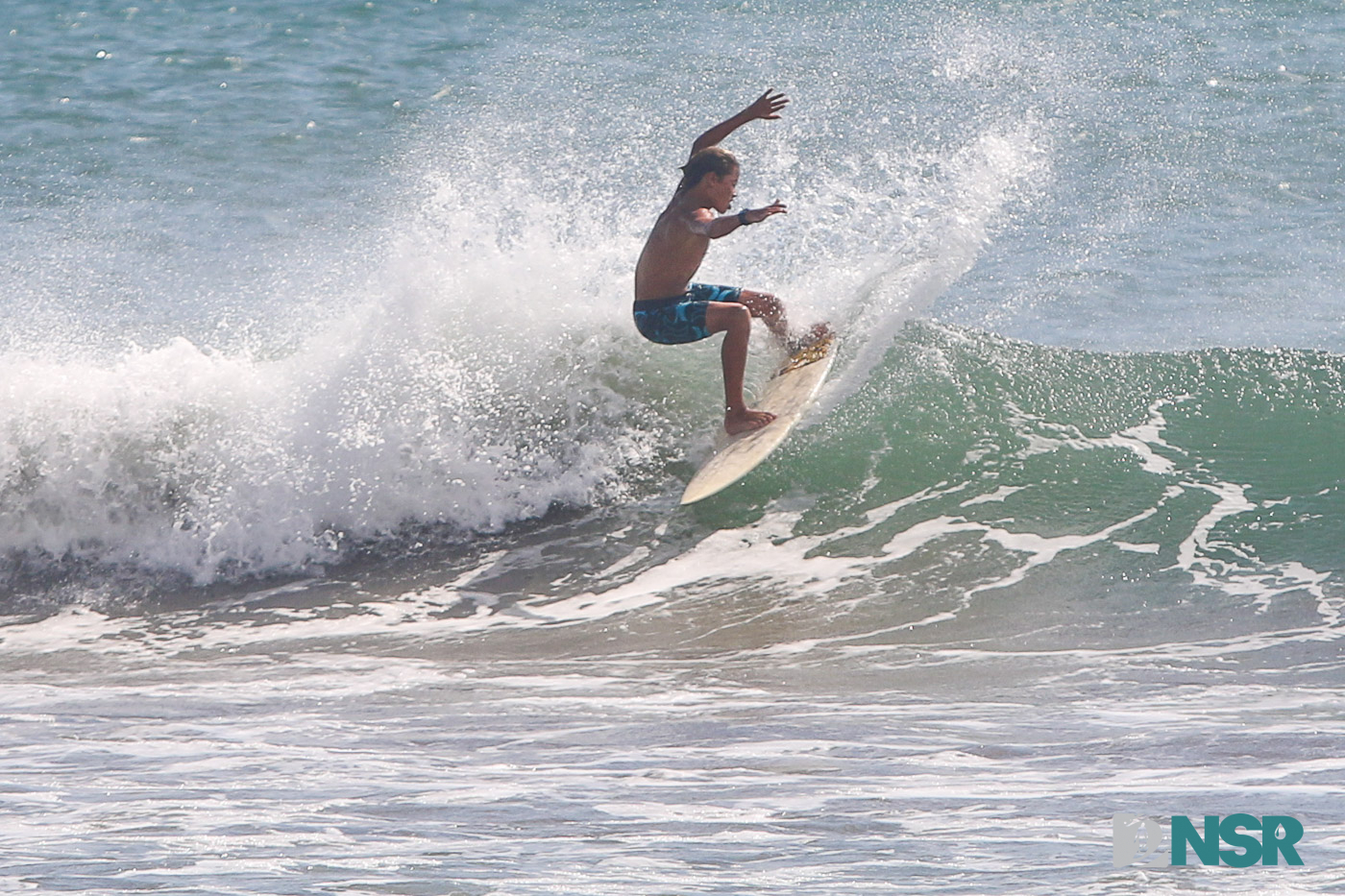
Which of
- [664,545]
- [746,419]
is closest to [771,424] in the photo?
A: [746,419]

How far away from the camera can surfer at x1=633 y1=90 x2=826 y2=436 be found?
22.2ft

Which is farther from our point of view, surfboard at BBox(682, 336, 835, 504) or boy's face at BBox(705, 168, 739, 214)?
surfboard at BBox(682, 336, 835, 504)

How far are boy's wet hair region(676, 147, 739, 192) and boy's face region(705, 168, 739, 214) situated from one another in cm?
2

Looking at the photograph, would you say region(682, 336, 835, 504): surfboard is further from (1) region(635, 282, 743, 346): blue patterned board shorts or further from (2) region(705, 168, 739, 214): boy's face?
(2) region(705, 168, 739, 214): boy's face

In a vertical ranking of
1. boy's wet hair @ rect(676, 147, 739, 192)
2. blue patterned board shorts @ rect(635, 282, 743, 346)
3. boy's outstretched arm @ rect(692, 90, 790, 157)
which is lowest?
Result: blue patterned board shorts @ rect(635, 282, 743, 346)

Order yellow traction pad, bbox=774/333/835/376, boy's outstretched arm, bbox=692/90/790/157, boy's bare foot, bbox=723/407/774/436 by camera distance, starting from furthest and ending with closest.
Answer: yellow traction pad, bbox=774/333/835/376 < boy's bare foot, bbox=723/407/774/436 < boy's outstretched arm, bbox=692/90/790/157

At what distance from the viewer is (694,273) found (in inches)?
279

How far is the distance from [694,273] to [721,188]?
1.60 feet

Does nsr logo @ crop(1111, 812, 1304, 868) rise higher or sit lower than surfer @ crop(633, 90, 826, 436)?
lower

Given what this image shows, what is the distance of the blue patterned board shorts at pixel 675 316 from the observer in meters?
7.11

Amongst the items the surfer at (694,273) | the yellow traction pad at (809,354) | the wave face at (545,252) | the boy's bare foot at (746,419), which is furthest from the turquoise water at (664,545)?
the surfer at (694,273)

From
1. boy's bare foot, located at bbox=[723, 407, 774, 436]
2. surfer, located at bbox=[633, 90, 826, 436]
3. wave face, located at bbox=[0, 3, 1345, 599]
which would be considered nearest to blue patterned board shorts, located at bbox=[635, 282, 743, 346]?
surfer, located at bbox=[633, 90, 826, 436]

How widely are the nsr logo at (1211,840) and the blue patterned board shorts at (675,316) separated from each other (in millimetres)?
3763

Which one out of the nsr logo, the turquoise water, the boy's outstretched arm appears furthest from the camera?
the boy's outstretched arm
